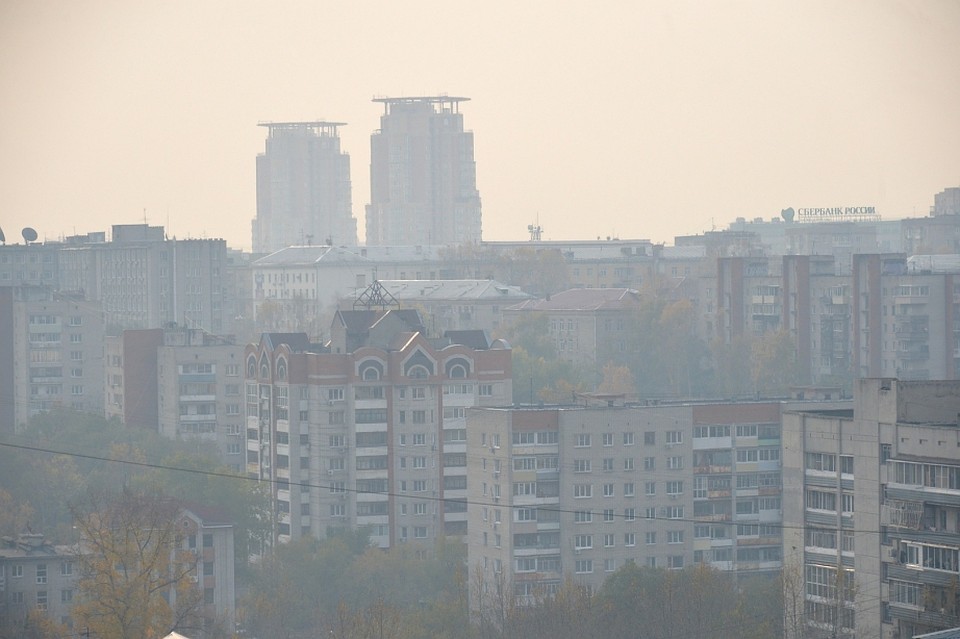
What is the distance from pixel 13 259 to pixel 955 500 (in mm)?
69280

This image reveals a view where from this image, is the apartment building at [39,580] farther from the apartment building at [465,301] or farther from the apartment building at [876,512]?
the apartment building at [465,301]

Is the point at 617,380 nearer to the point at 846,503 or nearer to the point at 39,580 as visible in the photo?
the point at 39,580

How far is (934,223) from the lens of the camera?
381 ft

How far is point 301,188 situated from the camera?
561 feet

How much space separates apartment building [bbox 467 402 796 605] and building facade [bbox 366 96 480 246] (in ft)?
371

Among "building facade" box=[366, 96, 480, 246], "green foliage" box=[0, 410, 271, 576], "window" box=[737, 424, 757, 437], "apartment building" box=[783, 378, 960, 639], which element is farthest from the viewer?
"building facade" box=[366, 96, 480, 246]

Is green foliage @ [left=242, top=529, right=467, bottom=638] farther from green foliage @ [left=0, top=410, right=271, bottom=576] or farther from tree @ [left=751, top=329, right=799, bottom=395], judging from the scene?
tree @ [left=751, top=329, right=799, bottom=395]

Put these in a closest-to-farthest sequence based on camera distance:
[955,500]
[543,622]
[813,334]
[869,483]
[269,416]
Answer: [955,500]
[869,483]
[543,622]
[269,416]
[813,334]

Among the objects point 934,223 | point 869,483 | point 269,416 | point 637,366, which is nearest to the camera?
point 869,483

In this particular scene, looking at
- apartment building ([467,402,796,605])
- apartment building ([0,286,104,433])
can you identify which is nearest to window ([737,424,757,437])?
apartment building ([467,402,796,605])

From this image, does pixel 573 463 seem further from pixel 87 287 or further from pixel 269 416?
pixel 87 287

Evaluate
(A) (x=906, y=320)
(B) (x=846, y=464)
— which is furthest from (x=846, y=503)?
(A) (x=906, y=320)

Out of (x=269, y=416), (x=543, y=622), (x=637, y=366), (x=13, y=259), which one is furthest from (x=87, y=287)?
(x=543, y=622)

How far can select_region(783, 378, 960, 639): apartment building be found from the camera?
95.2 ft
